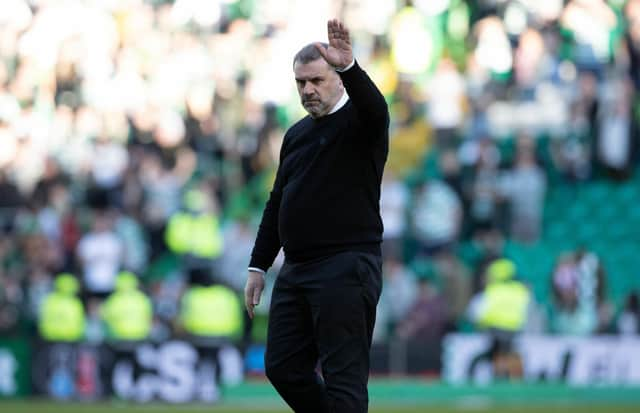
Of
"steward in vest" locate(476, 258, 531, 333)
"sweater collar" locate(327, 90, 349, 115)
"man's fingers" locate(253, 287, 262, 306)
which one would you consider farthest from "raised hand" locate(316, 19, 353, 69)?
"steward in vest" locate(476, 258, 531, 333)

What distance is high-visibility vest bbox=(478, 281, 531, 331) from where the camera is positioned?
18.6 metres

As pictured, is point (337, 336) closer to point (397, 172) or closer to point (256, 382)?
point (256, 382)

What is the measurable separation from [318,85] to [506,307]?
11239 millimetres

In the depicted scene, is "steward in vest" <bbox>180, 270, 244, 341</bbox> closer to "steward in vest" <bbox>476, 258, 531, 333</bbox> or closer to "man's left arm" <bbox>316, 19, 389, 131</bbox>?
"steward in vest" <bbox>476, 258, 531, 333</bbox>

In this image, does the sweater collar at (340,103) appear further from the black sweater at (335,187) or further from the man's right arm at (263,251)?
the man's right arm at (263,251)

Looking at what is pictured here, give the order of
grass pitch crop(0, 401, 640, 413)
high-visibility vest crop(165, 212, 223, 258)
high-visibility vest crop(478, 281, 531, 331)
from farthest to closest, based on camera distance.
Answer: high-visibility vest crop(165, 212, 223, 258) → high-visibility vest crop(478, 281, 531, 331) → grass pitch crop(0, 401, 640, 413)

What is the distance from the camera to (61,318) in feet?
62.7

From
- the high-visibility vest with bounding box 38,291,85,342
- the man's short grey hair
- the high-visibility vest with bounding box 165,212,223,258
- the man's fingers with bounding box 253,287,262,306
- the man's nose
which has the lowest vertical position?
Answer: the high-visibility vest with bounding box 38,291,85,342

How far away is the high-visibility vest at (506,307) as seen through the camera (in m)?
18.6

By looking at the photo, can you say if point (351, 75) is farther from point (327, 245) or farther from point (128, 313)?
point (128, 313)

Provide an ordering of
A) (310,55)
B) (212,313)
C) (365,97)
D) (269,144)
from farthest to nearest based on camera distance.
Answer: (269,144) → (212,313) → (310,55) → (365,97)

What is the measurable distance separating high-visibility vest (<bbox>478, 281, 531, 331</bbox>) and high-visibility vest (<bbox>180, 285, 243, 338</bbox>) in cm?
322

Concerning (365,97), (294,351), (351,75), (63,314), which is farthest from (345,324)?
(63,314)

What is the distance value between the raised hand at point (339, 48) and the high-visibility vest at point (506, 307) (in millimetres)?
11564
